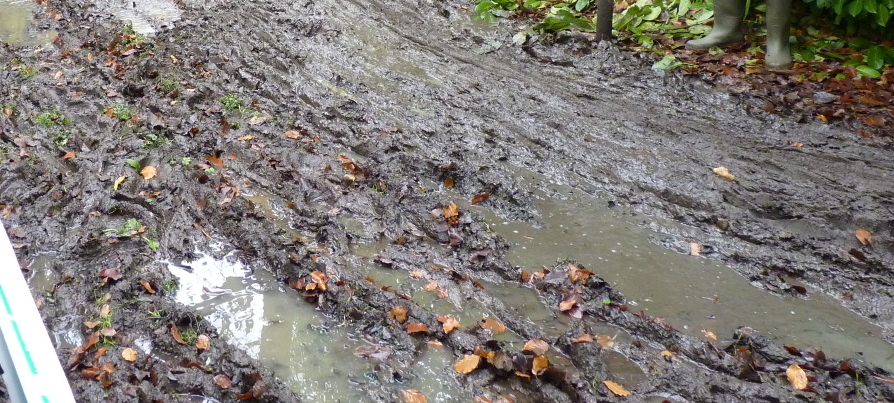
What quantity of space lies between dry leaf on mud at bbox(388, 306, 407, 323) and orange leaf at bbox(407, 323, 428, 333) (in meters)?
0.06

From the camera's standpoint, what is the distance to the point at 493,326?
2969 millimetres

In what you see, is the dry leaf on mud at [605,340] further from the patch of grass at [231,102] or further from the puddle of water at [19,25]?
the puddle of water at [19,25]

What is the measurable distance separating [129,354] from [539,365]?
1813 millimetres

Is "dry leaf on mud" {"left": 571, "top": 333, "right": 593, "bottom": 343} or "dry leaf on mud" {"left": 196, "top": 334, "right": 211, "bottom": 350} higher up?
"dry leaf on mud" {"left": 571, "top": 333, "right": 593, "bottom": 343}

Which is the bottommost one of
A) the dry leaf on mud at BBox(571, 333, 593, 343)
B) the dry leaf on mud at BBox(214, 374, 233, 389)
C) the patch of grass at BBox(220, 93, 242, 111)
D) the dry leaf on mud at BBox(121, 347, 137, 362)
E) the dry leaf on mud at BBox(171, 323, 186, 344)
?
the dry leaf on mud at BBox(214, 374, 233, 389)

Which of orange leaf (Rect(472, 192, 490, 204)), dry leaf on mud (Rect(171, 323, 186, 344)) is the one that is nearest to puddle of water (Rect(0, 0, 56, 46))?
dry leaf on mud (Rect(171, 323, 186, 344))

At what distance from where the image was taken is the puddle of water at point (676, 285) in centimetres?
293

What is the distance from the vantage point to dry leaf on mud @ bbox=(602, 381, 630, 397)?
2582 mm

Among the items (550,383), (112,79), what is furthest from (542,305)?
(112,79)

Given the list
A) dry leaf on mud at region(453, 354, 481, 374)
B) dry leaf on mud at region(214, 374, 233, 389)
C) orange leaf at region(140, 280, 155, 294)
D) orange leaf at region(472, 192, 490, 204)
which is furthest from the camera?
orange leaf at region(472, 192, 490, 204)

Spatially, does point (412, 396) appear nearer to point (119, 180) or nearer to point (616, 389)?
point (616, 389)

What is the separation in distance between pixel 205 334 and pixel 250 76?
10.6 ft

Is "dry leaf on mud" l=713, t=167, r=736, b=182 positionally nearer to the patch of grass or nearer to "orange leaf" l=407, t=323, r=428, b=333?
"orange leaf" l=407, t=323, r=428, b=333

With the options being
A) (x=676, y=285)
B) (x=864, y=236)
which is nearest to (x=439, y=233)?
(x=676, y=285)
